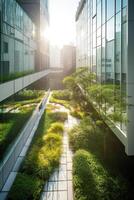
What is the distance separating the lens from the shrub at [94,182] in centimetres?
966

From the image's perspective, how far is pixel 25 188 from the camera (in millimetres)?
10008

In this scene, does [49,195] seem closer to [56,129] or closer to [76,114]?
[56,129]

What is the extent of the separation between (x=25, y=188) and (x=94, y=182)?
282 cm

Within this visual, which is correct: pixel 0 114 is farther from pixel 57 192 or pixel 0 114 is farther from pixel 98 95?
pixel 98 95

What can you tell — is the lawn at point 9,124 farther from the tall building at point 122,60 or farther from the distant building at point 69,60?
the distant building at point 69,60

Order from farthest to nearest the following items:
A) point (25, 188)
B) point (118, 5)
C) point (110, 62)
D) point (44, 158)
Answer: point (110, 62), point (44, 158), point (118, 5), point (25, 188)

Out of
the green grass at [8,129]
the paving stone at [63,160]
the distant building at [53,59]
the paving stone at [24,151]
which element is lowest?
the paving stone at [63,160]

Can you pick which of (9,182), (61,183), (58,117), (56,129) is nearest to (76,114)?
(58,117)

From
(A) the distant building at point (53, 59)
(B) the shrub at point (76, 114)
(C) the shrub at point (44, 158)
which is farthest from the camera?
(A) the distant building at point (53, 59)

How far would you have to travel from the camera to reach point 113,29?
1309 centimetres

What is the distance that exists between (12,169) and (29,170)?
90 centimetres

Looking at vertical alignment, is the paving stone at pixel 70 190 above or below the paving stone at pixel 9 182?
below

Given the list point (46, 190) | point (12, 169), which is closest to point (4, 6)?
point (12, 169)

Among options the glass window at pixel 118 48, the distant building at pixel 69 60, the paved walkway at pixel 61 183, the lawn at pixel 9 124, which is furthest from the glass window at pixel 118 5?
the distant building at pixel 69 60
